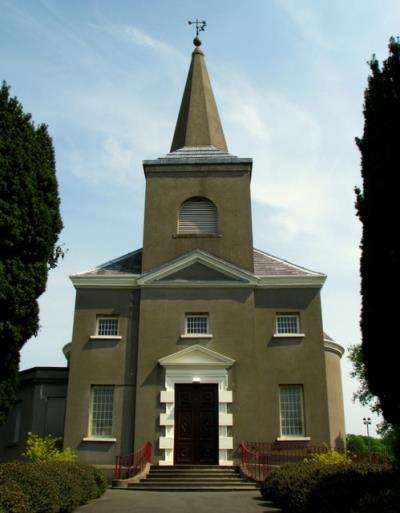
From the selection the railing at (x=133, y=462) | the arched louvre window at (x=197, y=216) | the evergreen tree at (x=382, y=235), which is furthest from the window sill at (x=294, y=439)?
the evergreen tree at (x=382, y=235)

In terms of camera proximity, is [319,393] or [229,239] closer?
[319,393]

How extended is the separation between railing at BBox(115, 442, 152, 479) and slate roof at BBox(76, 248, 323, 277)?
729cm

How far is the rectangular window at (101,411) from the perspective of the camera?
23.2m

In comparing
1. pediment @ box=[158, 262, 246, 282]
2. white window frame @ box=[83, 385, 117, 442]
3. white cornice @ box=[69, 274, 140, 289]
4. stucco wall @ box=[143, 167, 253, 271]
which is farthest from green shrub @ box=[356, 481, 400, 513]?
white cornice @ box=[69, 274, 140, 289]

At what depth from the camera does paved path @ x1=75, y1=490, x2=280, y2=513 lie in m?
15.0

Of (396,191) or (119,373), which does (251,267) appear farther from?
(396,191)

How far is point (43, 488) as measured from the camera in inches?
516

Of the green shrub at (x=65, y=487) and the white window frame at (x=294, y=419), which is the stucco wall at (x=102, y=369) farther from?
the green shrub at (x=65, y=487)

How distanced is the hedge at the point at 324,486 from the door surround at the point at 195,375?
6.31 meters

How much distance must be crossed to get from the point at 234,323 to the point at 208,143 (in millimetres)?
9578

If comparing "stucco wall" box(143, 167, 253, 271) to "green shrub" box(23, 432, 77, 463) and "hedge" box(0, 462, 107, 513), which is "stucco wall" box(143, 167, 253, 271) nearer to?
"green shrub" box(23, 432, 77, 463)

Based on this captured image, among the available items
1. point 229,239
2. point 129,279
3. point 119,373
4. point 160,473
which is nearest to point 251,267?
point 229,239

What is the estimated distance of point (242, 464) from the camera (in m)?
21.4

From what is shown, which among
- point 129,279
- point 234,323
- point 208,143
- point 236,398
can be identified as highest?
point 208,143
